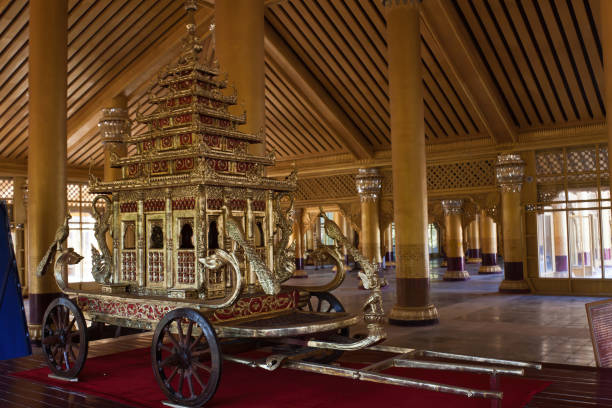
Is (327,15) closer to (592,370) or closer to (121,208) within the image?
(121,208)

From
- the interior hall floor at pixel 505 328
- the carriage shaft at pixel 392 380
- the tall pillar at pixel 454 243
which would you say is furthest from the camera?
the tall pillar at pixel 454 243

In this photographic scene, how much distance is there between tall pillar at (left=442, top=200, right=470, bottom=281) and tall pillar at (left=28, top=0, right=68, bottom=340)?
1192 cm

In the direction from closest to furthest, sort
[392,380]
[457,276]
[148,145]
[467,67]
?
[392,380] < [148,145] < [467,67] < [457,276]

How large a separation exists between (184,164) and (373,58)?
797 cm

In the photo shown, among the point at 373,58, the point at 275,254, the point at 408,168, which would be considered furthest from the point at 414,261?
the point at 373,58

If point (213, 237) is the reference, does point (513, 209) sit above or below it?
above

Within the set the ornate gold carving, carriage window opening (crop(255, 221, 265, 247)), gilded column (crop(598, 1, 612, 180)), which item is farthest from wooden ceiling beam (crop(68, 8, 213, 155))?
gilded column (crop(598, 1, 612, 180))

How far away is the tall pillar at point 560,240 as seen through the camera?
1157 centimetres

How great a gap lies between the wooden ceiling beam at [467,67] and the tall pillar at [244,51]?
4363mm

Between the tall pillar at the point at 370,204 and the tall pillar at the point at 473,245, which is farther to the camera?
the tall pillar at the point at 473,245

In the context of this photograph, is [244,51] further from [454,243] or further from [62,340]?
[454,243]

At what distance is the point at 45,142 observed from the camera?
746cm

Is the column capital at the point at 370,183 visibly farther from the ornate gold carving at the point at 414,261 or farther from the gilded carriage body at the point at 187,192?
the gilded carriage body at the point at 187,192

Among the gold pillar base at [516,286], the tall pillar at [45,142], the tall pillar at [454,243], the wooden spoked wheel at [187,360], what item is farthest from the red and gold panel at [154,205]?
the tall pillar at [454,243]
